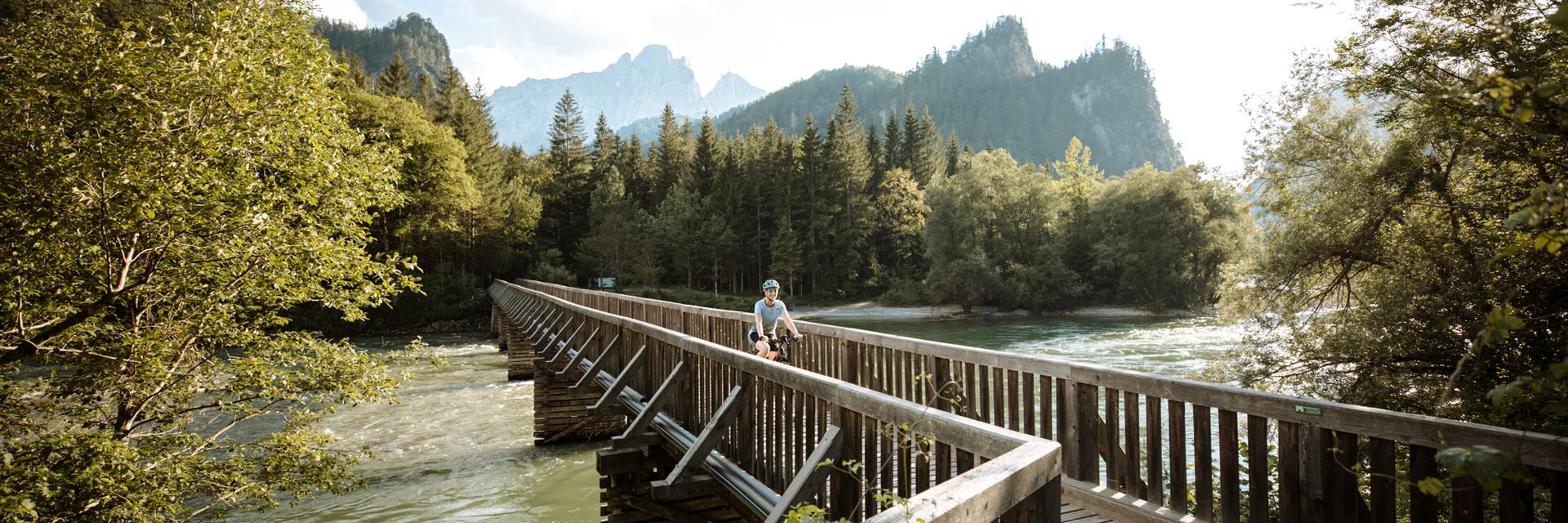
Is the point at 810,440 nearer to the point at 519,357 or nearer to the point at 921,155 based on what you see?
the point at 519,357

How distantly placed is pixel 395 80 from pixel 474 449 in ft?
167

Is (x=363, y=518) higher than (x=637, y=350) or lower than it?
lower

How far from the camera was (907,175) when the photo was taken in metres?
64.3

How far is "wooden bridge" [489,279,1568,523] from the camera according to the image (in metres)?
3.04

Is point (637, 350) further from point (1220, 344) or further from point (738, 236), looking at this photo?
point (738, 236)

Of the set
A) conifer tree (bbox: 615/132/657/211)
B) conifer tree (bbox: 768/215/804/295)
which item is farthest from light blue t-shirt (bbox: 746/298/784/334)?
conifer tree (bbox: 615/132/657/211)

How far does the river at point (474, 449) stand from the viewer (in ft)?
36.0

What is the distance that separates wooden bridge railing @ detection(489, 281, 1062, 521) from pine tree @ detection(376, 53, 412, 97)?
2060 inches

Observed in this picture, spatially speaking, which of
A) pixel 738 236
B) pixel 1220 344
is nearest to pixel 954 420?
Answer: pixel 1220 344

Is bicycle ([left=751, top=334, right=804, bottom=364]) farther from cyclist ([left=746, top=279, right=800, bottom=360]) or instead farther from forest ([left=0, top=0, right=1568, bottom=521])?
forest ([left=0, top=0, right=1568, bottom=521])

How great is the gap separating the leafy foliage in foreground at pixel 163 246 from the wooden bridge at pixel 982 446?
3442 millimetres

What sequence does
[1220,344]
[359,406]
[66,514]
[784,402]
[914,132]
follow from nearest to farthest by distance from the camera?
[784,402] < [66,514] < [359,406] < [1220,344] < [914,132]

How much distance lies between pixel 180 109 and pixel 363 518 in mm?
6121

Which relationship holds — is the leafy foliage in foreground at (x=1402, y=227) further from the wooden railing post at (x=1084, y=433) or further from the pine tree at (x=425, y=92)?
the pine tree at (x=425, y=92)
